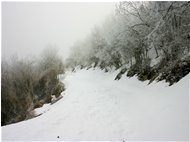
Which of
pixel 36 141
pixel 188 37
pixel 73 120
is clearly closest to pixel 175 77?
pixel 188 37

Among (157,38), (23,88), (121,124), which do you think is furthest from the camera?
(23,88)

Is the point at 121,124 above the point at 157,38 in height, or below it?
below

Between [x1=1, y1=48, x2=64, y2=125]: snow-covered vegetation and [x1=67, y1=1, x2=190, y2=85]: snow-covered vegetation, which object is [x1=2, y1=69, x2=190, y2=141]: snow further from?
[x1=1, y1=48, x2=64, y2=125]: snow-covered vegetation

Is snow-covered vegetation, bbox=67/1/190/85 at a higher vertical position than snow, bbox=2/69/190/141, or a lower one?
higher

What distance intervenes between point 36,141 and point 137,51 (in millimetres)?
18293

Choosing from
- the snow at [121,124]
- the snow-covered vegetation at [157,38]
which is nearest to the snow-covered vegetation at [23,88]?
the snow at [121,124]

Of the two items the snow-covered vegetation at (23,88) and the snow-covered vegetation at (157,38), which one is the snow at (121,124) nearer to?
the snow-covered vegetation at (157,38)

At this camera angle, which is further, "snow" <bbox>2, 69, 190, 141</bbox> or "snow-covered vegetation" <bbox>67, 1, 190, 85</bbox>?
"snow-covered vegetation" <bbox>67, 1, 190, 85</bbox>

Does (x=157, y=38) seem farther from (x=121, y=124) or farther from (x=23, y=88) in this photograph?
(x=23, y=88)

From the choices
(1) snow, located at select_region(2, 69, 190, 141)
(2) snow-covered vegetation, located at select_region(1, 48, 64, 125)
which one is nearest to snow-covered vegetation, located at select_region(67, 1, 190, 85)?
(1) snow, located at select_region(2, 69, 190, 141)

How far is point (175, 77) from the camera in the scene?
10148 mm

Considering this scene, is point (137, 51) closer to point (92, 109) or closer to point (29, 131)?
point (92, 109)

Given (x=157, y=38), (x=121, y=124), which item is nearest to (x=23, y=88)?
(x=157, y=38)

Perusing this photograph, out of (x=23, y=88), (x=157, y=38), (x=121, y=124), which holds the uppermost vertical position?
(x=157, y=38)
